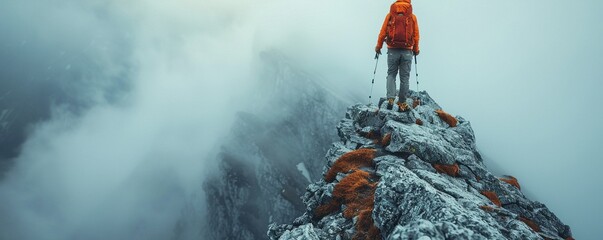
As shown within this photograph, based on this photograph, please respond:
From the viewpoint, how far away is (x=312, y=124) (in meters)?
178

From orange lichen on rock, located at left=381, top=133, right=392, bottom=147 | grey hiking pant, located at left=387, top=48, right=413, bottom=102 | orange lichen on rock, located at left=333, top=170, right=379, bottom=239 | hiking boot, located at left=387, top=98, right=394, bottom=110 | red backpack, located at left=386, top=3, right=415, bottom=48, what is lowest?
orange lichen on rock, located at left=333, top=170, right=379, bottom=239

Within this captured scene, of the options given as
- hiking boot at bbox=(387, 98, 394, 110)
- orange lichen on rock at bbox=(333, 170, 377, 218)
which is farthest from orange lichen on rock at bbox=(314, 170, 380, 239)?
hiking boot at bbox=(387, 98, 394, 110)

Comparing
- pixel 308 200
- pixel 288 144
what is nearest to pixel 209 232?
pixel 288 144

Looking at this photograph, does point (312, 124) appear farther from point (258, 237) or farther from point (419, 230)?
point (419, 230)

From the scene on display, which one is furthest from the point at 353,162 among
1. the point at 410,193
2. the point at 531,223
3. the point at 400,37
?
the point at 531,223

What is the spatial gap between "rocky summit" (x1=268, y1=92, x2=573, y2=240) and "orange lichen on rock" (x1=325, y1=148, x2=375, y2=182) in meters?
0.05

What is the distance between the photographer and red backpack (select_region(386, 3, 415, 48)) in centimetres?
1638

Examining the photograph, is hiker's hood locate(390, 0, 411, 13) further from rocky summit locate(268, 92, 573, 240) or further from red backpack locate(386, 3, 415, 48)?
rocky summit locate(268, 92, 573, 240)

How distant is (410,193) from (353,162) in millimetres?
7044

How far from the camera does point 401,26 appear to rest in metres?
16.5

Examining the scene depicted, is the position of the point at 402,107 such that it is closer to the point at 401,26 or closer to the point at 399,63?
the point at 399,63

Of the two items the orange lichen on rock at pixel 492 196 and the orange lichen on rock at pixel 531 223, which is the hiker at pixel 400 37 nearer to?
the orange lichen on rock at pixel 492 196

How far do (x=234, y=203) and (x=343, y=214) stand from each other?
574 feet

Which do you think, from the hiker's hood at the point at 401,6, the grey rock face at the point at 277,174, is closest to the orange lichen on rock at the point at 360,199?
Answer: the hiker's hood at the point at 401,6
